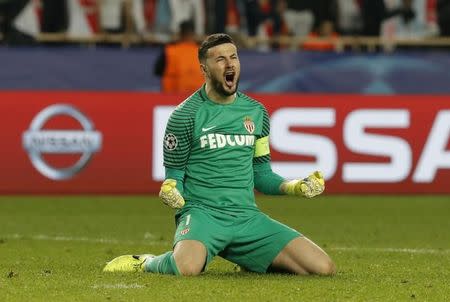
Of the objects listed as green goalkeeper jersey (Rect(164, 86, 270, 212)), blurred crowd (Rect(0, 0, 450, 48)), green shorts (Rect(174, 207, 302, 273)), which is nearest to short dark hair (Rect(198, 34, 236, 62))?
green goalkeeper jersey (Rect(164, 86, 270, 212))

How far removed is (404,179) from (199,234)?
31.1 feet

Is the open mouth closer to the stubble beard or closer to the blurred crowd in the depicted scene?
the stubble beard

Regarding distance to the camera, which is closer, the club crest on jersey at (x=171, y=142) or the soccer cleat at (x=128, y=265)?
the club crest on jersey at (x=171, y=142)

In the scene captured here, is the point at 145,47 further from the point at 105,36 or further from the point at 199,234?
the point at 199,234

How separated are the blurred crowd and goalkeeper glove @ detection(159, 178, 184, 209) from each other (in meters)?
12.7

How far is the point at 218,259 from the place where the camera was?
38.7 feet

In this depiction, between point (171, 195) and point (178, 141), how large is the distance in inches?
22.2

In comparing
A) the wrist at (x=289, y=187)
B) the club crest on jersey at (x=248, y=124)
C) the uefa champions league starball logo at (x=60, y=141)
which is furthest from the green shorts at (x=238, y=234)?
the uefa champions league starball logo at (x=60, y=141)

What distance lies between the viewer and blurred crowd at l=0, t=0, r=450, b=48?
22.0 metres

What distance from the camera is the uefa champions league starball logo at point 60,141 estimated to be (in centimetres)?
1825

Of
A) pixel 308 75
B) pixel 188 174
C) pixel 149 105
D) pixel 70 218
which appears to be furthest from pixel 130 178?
pixel 188 174

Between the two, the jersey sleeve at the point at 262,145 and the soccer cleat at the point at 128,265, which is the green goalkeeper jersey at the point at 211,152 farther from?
the soccer cleat at the point at 128,265

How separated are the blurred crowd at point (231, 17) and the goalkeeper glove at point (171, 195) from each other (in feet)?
41.5

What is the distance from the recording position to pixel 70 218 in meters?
15.8
